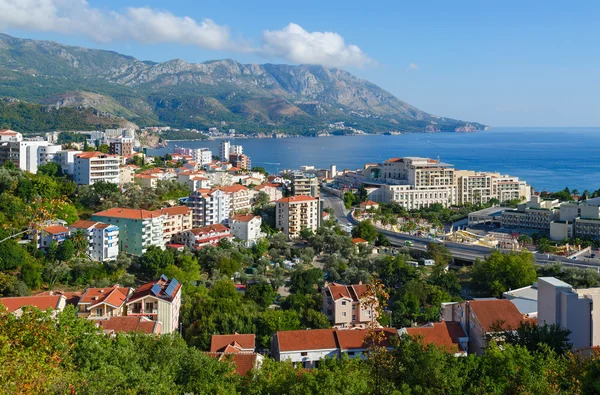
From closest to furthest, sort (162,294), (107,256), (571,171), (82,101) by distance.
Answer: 1. (162,294)
2. (107,256)
3. (571,171)
4. (82,101)

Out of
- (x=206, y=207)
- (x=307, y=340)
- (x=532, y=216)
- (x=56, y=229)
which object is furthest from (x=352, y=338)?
(x=532, y=216)

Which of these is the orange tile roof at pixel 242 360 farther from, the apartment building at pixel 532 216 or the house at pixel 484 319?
the apartment building at pixel 532 216

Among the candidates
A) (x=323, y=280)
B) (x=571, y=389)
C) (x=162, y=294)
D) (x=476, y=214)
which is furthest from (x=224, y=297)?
(x=476, y=214)

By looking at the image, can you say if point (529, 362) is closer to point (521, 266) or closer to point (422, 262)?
point (521, 266)

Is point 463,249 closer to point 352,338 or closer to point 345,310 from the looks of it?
point 345,310

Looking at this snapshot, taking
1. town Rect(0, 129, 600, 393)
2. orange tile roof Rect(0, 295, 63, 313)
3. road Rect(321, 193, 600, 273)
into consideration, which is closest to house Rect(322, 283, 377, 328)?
town Rect(0, 129, 600, 393)
